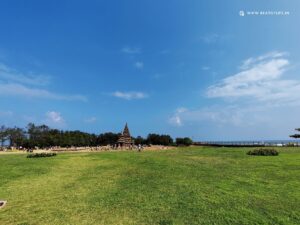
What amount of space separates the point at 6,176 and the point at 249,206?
11676 millimetres

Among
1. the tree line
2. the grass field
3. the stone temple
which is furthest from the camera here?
the tree line

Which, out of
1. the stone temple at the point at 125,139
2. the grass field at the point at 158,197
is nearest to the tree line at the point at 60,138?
the stone temple at the point at 125,139

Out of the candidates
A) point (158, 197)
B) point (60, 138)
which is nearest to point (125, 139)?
point (60, 138)

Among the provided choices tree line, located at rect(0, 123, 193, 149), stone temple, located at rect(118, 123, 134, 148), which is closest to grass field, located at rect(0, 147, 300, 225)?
stone temple, located at rect(118, 123, 134, 148)

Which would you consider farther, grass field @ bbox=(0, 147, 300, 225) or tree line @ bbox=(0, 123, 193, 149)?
tree line @ bbox=(0, 123, 193, 149)

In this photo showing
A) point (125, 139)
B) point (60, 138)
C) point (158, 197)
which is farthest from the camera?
point (60, 138)

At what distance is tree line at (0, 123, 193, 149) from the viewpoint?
59.9 metres

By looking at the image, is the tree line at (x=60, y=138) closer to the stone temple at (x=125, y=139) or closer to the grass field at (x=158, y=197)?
the stone temple at (x=125, y=139)

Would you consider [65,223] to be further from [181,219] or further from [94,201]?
[181,219]

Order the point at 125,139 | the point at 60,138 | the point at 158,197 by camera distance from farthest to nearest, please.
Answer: the point at 60,138 → the point at 125,139 → the point at 158,197

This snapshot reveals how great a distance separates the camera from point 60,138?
202 ft

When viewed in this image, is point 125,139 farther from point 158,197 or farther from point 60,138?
point 158,197

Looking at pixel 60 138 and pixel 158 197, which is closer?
pixel 158 197

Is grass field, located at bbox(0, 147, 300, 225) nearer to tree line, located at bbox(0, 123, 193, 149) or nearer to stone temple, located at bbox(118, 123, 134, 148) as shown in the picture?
stone temple, located at bbox(118, 123, 134, 148)
